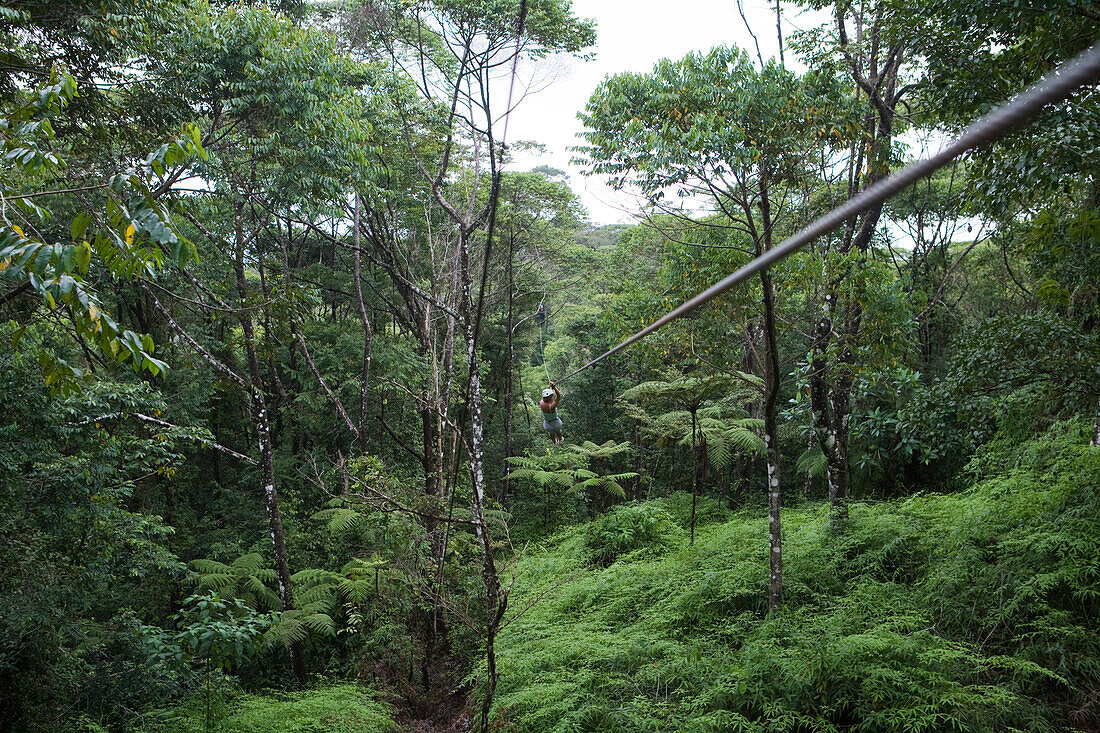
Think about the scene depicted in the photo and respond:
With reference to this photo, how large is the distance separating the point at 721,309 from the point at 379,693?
4.91 m

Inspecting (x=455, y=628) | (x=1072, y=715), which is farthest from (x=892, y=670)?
(x=455, y=628)

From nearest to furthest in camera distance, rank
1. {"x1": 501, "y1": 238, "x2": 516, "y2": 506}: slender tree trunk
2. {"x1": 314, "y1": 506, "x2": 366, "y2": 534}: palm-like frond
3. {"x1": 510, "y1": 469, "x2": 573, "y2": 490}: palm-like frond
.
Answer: {"x1": 314, "y1": 506, "x2": 366, "y2": 534}: palm-like frond < {"x1": 510, "y1": 469, "x2": 573, "y2": 490}: palm-like frond < {"x1": 501, "y1": 238, "x2": 516, "y2": 506}: slender tree trunk

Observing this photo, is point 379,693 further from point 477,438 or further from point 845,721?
point 845,721

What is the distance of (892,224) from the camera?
12.3 m

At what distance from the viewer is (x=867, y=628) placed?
4688 mm

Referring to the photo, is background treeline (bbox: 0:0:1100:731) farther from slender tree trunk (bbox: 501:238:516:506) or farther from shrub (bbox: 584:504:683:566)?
slender tree trunk (bbox: 501:238:516:506)

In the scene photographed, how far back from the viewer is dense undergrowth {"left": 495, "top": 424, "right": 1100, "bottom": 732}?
3854 mm

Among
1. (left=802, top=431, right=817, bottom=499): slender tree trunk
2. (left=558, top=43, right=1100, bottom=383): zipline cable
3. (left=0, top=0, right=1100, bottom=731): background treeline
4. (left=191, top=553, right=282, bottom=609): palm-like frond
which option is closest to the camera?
(left=558, top=43, right=1100, bottom=383): zipline cable

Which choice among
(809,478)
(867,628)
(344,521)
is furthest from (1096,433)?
(344,521)

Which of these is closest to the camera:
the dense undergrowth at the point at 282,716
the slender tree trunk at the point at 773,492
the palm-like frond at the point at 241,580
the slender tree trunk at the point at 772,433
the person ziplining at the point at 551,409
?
the person ziplining at the point at 551,409

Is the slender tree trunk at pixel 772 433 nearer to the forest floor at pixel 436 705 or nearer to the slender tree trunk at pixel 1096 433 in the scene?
the slender tree trunk at pixel 1096 433

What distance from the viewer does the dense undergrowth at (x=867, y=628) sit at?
3854 millimetres

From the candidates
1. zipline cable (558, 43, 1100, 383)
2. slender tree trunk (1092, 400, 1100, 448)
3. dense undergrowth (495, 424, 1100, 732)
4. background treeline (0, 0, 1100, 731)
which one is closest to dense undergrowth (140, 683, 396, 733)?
background treeline (0, 0, 1100, 731)

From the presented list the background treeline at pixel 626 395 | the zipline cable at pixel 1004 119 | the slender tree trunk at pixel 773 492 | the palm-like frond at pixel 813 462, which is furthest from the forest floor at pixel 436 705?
the zipline cable at pixel 1004 119
